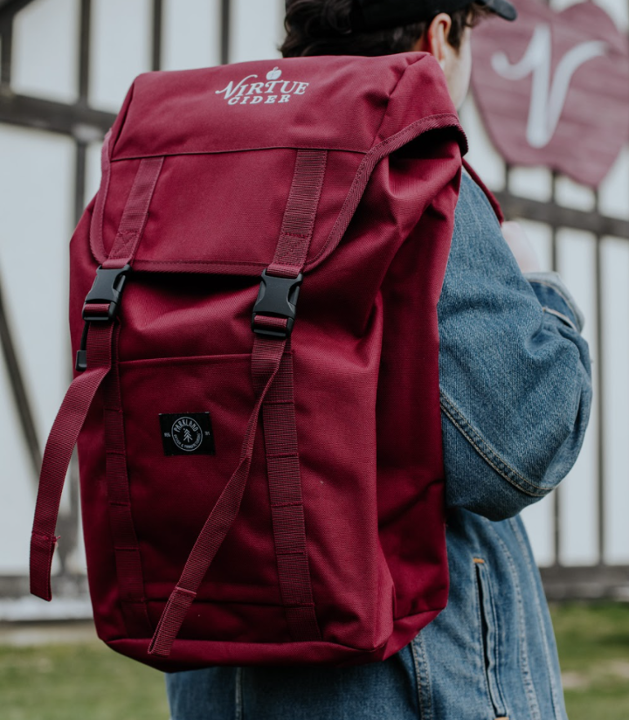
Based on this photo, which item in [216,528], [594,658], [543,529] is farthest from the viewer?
[543,529]

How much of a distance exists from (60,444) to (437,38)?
65 centimetres

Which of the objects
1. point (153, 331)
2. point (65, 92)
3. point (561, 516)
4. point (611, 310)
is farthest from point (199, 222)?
point (611, 310)

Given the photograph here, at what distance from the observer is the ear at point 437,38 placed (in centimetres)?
110

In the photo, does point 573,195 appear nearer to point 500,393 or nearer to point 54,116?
point 54,116

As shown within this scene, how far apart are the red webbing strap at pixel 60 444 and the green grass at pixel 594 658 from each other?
11.5ft

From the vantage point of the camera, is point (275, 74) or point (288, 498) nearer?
point (288, 498)

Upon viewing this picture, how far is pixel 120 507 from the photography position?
36.6 inches

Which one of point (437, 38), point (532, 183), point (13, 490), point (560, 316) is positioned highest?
point (437, 38)

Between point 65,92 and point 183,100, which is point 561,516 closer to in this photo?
point 65,92

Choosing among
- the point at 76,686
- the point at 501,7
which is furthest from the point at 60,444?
the point at 76,686

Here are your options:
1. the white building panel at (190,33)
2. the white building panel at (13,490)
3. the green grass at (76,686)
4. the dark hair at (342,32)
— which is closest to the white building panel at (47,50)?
the white building panel at (190,33)

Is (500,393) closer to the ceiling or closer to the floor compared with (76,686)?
closer to the ceiling

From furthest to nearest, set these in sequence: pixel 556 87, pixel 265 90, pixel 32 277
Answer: pixel 556 87 → pixel 32 277 → pixel 265 90

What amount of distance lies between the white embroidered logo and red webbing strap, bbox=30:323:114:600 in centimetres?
28
